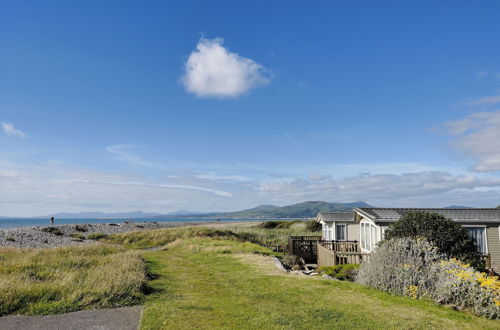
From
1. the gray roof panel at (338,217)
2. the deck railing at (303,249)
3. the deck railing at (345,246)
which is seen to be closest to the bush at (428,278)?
the deck railing at (345,246)

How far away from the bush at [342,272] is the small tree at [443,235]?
8.97ft

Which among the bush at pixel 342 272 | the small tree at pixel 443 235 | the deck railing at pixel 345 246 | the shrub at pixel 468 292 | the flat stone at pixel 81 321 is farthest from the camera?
the deck railing at pixel 345 246

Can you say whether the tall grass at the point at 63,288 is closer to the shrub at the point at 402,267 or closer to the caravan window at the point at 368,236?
the shrub at the point at 402,267

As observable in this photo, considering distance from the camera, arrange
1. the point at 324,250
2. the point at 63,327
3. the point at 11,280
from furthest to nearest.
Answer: the point at 324,250 → the point at 11,280 → the point at 63,327

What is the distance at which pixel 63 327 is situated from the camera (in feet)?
26.0

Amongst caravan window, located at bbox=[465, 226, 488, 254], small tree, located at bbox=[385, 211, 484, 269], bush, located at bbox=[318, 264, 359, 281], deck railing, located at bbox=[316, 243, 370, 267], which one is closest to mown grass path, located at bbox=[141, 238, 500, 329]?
bush, located at bbox=[318, 264, 359, 281]

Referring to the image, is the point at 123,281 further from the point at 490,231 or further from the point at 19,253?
the point at 490,231

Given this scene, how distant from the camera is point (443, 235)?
13523 mm

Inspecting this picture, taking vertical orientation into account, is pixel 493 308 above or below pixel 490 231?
below

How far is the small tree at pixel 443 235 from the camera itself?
13352 millimetres

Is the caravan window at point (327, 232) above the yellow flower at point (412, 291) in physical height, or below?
above

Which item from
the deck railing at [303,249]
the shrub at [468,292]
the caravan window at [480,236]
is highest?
the caravan window at [480,236]

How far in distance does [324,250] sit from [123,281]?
530 inches

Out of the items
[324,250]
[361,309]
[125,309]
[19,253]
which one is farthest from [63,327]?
[324,250]
